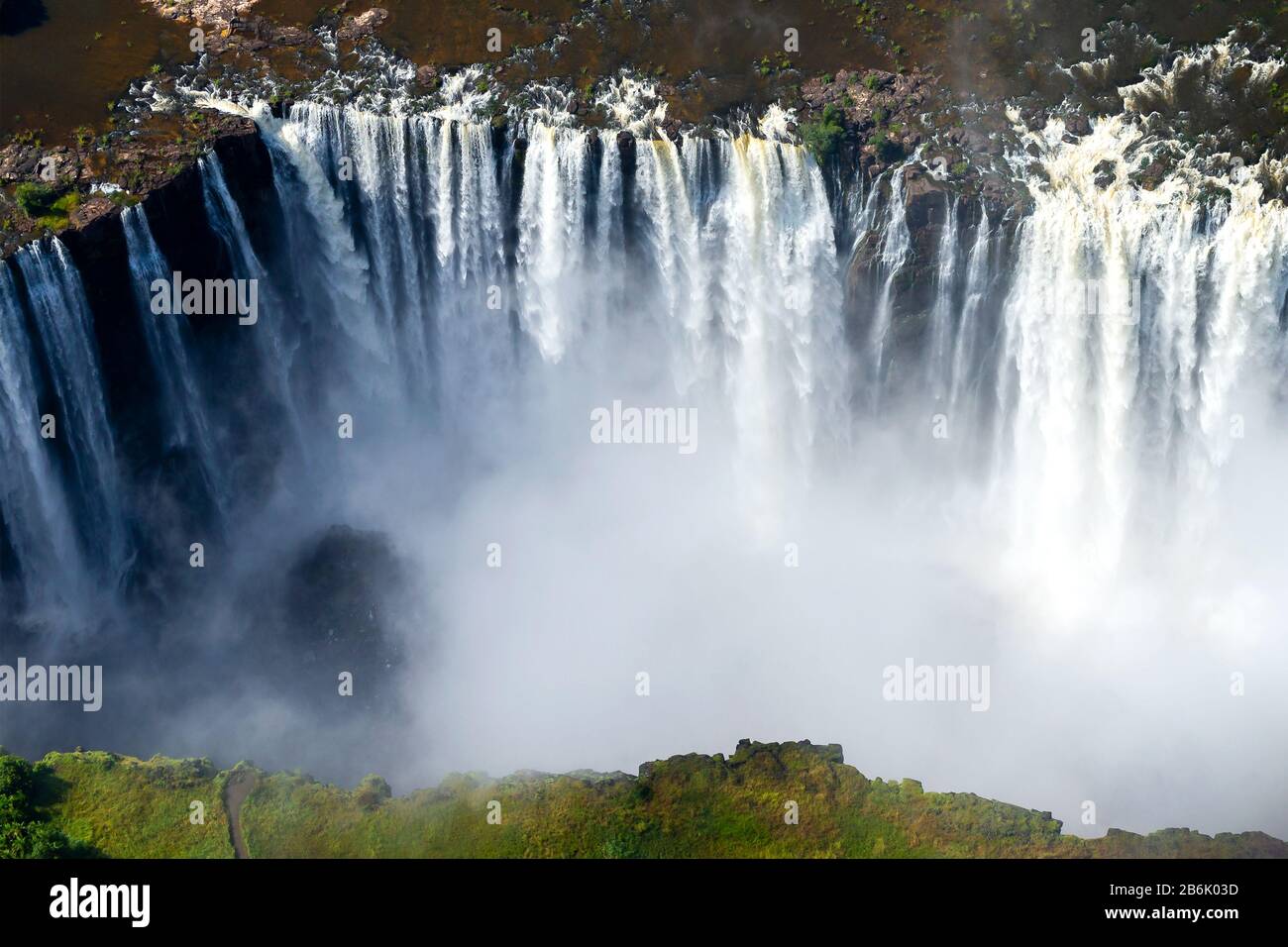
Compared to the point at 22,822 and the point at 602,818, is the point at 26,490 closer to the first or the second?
the point at 22,822

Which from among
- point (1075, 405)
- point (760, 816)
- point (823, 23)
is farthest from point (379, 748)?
point (823, 23)

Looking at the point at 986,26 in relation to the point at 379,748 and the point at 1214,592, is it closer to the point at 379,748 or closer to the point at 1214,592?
the point at 1214,592

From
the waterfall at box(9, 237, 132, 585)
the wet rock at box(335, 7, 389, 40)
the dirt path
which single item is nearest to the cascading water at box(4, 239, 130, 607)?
the waterfall at box(9, 237, 132, 585)

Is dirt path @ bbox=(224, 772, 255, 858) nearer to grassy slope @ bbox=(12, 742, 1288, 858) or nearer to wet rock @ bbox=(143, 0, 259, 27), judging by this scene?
grassy slope @ bbox=(12, 742, 1288, 858)

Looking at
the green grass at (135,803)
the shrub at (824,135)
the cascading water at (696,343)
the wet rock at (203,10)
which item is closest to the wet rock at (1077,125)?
the cascading water at (696,343)

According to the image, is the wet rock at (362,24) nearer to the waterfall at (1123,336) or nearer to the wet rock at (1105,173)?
the waterfall at (1123,336)

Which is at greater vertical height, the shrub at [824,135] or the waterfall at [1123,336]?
the shrub at [824,135]

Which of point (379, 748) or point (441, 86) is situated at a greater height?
point (441, 86)
